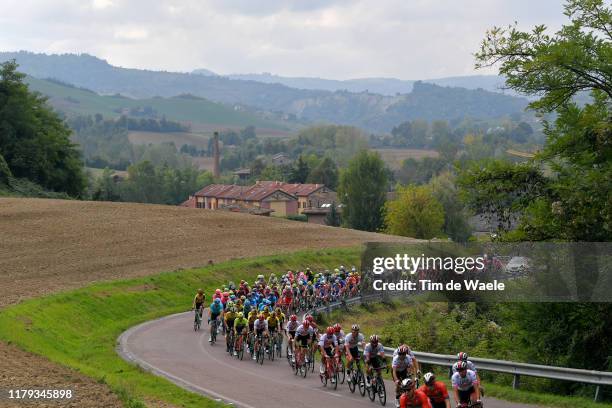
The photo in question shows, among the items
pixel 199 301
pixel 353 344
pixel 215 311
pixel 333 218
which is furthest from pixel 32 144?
pixel 353 344

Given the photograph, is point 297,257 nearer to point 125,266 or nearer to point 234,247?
point 234,247

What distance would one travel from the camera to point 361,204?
10906 centimetres

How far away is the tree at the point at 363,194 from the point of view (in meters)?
109

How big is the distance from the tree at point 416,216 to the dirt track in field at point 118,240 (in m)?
21.4

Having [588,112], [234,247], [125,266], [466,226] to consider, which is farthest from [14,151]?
[588,112]

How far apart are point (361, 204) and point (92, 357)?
81835 millimetres

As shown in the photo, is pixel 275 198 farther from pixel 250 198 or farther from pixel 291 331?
pixel 291 331

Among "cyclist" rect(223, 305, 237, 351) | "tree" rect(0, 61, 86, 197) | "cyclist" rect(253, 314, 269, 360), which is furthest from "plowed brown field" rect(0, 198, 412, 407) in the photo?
"tree" rect(0, 61, 86, 197)

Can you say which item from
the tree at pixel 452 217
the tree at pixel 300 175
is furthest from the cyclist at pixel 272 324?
the tree at pixel 300 175

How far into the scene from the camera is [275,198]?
134000 millimetres

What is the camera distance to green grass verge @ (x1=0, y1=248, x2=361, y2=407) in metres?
22.4

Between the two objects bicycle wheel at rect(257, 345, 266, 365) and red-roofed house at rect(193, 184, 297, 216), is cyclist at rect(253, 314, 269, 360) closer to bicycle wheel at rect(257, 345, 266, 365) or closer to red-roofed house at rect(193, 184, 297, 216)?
bicycle wheel at rect(257, 345, 266, 365)

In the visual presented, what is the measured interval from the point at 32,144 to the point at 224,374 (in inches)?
2529

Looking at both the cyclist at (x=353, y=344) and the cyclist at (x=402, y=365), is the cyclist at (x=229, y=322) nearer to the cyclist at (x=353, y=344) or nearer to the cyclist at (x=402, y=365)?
the cyclist at (x=353, y=344)
